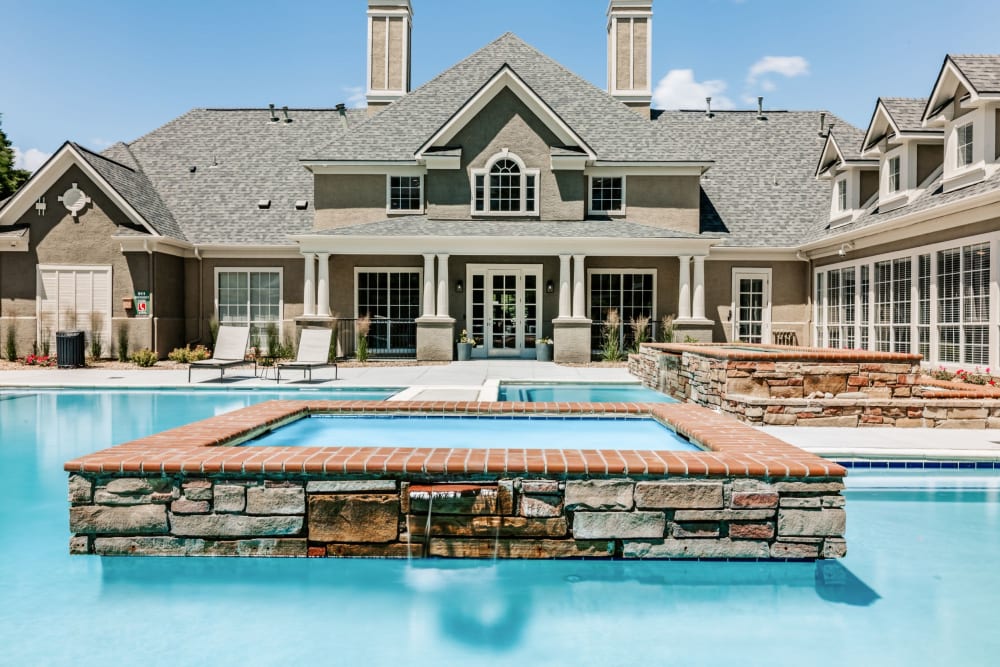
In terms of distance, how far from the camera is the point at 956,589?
4.49 meters

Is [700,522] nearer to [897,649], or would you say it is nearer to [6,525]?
[897,649]

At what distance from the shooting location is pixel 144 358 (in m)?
17.4

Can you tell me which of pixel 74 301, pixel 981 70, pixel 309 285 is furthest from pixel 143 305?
pixel 981 70

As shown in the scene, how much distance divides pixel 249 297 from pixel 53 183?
588 centimetres

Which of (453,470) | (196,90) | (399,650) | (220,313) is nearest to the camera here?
(399,650)

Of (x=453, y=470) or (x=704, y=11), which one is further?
(x=704, y=11)

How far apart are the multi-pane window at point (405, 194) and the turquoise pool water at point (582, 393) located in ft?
29.3

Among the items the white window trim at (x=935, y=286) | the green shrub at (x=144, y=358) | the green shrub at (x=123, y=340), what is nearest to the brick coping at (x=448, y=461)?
the white window trim at (x=935, y=286)

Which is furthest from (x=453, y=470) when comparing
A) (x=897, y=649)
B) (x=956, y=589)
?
(x=956, y=589)

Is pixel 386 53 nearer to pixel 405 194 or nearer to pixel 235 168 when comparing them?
pixel 235 168

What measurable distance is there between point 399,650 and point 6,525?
13.0 ft

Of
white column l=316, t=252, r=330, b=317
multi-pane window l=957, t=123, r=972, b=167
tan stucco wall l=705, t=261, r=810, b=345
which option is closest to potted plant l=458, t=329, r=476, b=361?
white column l=316, t=252, r=330, b=317

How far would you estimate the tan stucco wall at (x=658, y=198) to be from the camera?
2008 cm

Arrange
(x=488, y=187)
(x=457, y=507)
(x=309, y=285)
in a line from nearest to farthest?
(x=457, y=507) < (x=309, y=285) < (x=488, y=187)
